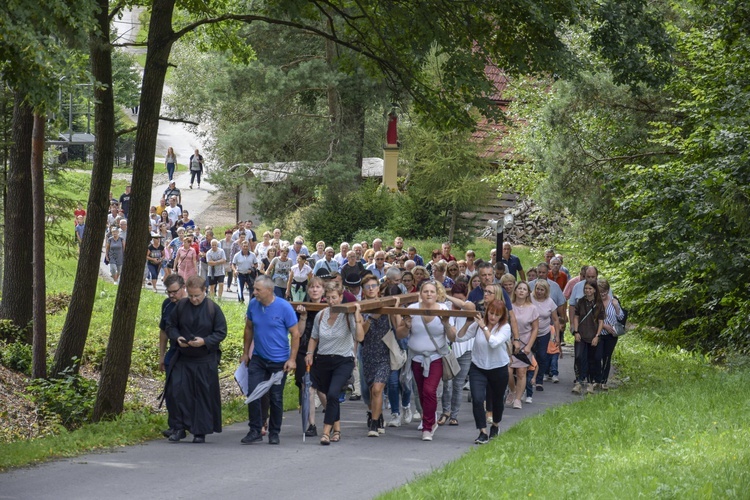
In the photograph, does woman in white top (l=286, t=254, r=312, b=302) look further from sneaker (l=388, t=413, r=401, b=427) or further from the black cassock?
the black cassock

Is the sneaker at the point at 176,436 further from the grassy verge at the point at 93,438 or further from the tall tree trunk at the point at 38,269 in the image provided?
the tall tree trunk at the point at 38,269

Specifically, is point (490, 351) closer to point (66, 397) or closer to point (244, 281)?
point (66, 397)

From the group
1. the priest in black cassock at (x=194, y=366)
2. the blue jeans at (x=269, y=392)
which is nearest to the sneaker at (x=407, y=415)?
the blue jeans at (x=269, y=392)

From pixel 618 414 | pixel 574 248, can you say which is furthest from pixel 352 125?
pixel 618 414

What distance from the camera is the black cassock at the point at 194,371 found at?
37.6 ft

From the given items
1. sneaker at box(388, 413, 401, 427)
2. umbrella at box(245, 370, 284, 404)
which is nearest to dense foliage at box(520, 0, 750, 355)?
sneaker at box(388, 413, 401, 427)

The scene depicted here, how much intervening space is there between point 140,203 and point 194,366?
252 centimetres

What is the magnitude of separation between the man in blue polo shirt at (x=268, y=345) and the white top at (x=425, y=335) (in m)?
1.32

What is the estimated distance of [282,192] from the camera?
3844 cm

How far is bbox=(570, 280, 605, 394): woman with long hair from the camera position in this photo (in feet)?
51.0

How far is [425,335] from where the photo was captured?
12.0 m

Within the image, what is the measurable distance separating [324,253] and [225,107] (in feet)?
51.0

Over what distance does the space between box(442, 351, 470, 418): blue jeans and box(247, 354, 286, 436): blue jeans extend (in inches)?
91.7

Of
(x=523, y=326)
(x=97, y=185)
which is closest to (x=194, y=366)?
(x=97, y=185)
